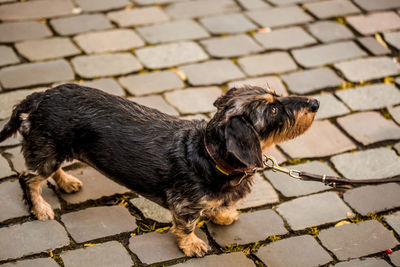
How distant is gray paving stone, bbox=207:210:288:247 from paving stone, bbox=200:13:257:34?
9.53ft

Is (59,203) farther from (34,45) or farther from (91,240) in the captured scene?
(34,45)

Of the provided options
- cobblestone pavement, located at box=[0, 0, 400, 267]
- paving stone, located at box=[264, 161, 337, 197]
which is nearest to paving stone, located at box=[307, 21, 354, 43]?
cobblestone pavement, located at box=[0, 0, 400, 267]

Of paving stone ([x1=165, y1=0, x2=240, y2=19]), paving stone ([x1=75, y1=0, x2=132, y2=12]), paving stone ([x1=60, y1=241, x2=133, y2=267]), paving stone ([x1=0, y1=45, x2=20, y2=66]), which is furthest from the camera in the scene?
paving stone ([x1=165, y1=0, x2=240, y2=19])

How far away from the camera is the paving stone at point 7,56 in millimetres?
5785

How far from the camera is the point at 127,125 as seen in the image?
4055 millimetres

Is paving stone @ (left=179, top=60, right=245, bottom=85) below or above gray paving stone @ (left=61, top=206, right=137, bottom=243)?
above

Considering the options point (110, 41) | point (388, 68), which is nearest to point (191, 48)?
point (110, 41)

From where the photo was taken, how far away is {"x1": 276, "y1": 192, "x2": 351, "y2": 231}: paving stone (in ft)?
14.7

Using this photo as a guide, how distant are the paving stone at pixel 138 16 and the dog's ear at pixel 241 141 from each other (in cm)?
345

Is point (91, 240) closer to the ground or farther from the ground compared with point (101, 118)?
closer to the ground

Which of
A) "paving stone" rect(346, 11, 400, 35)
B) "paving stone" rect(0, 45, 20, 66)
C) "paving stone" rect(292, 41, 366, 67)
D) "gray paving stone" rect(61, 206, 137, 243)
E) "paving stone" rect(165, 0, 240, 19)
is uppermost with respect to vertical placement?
"paving stone" rect(346, 11, 400, 35)

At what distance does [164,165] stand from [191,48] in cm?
261

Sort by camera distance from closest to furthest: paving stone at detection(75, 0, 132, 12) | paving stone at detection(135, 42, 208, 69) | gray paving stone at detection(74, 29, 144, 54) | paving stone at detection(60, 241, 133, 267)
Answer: paving stone at detection(60, 241, 133, 267) → paving stone at detection(135, 42, 208, 69) → gray paving stone at detection(74, 29, 144, 54) → paving stone at detection(75, 0, 132, 12)

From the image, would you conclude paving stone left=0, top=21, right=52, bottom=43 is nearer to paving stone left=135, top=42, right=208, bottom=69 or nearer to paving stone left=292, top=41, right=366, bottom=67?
paving stone left=135, top=42, right=208, bottom=69
